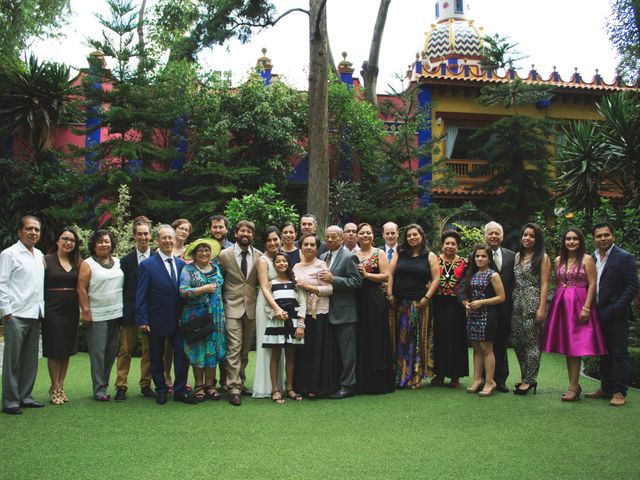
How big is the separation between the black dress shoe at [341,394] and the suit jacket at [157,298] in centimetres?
170

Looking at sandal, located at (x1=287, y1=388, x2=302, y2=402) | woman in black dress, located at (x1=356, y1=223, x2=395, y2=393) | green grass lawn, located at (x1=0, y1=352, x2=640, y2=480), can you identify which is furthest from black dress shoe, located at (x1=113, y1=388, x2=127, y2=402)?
woman in black dress, located at (x1=356, y1=223, x2=395, y2=393)

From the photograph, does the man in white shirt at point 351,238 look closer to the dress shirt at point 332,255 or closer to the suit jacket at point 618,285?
the dress shirt at point 332,255

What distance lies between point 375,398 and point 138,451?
8.63 ft

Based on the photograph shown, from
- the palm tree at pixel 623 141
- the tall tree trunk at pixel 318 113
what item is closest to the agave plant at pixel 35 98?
the tall tree trunk at pixel 318 113

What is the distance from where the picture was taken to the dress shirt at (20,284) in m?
5.68

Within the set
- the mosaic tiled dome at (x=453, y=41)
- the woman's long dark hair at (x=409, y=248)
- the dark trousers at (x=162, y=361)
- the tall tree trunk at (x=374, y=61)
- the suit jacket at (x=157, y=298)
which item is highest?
the mosaic tiled dome at (x=453, y=41)

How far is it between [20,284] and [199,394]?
193cm

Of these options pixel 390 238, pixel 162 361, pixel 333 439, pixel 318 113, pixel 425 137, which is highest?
pixel 425 137

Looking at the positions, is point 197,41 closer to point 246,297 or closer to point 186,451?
point 246,297

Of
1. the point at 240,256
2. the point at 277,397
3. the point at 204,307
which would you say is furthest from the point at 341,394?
the point at 240,256

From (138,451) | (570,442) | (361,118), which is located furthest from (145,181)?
(570,442)

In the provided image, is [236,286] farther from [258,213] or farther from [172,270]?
[258,213]

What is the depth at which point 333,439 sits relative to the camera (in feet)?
15.7

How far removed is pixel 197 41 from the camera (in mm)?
14688
